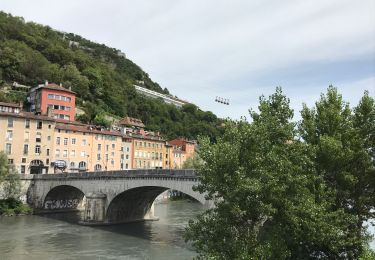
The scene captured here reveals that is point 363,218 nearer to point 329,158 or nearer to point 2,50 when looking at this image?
point 329,158

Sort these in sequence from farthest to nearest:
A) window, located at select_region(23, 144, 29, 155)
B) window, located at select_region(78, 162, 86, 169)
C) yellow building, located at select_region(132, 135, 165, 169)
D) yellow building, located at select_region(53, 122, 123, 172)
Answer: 1. yellow building, located at select_region(132, 135, 165, 169)
2. window, located at select_region(78, 162, 86, 169)
3. yellow building, located at select_region(53, 122, 123, 172)
4. window, located at select_region(23, 144, 29, 155)

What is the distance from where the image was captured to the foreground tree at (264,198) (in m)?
20.7

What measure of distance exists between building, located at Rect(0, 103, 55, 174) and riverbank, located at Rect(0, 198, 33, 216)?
9.01m

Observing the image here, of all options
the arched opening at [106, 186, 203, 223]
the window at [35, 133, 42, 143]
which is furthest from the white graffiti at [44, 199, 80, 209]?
the arched opening at [106, 186, 203, 223]

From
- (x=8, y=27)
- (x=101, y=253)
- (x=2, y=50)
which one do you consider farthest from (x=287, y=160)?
(x=8, y=27)

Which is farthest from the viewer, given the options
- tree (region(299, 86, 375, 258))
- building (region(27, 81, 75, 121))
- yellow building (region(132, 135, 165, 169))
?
yellow building (region(132, 135, 165, 169))

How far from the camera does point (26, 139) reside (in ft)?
236

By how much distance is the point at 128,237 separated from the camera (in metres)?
45.1

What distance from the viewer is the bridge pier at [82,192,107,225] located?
53.6m

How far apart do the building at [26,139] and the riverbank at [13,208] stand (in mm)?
9007

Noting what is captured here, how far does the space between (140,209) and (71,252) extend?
21.7 metres

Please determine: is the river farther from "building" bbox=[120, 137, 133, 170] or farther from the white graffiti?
"building" bbox=[120, 137, 133, 170]

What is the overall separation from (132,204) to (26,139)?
24950 millimetres

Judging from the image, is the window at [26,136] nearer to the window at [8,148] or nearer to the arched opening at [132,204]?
the window at [8,148]
